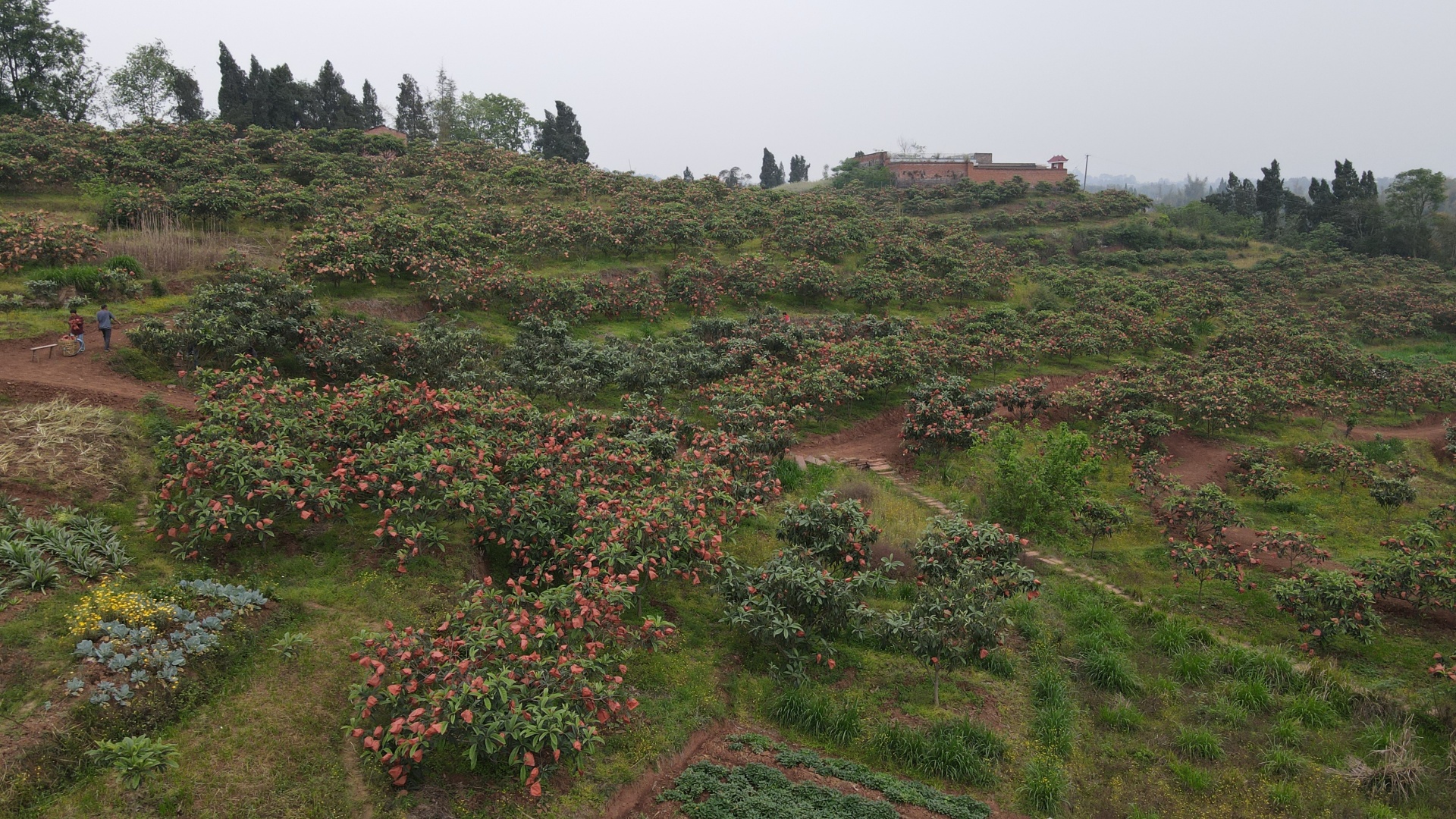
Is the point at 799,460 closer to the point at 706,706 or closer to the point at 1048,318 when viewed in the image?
the point at 706,706

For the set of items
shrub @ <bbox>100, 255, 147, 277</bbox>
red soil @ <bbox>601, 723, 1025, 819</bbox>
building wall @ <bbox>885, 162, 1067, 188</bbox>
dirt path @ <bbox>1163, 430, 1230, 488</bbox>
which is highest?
building wall @ <bbox>885, 162, 1067, 188</bbox>

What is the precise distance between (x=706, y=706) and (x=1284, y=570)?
9.50 m

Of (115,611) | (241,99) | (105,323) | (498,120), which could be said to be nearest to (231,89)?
(241,99)

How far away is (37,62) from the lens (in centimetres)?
2766

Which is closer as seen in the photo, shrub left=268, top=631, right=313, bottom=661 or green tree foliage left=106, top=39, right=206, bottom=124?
shrub left=268, top=631, right=313, bottom=661

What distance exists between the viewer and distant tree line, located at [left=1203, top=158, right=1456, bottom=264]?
39844 millimetres

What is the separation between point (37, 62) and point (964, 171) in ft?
170

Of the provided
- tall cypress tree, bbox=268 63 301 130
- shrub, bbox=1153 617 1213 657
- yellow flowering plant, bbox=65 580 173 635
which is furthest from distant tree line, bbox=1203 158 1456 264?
tall cypress tree, bbox=268 63 301 130

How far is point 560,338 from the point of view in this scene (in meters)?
16.1

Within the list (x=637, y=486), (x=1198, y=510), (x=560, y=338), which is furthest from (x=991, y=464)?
(x=560, y=338)

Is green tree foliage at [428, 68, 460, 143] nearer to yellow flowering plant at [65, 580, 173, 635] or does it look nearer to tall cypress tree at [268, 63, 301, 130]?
tall cypress tree at [268, 63, 301, 130]

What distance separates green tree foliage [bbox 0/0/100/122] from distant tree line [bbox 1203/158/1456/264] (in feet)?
205

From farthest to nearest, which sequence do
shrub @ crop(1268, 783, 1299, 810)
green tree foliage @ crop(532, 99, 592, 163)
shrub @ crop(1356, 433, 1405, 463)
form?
green tree foliage @ crop(532, 99, 592, 163) → shrub @ crop(1356, 433, 1405, 463) → shrub @ crop(1268, 783, 1299, 810)

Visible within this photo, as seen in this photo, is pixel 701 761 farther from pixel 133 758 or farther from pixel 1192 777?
pixel 1192 777
